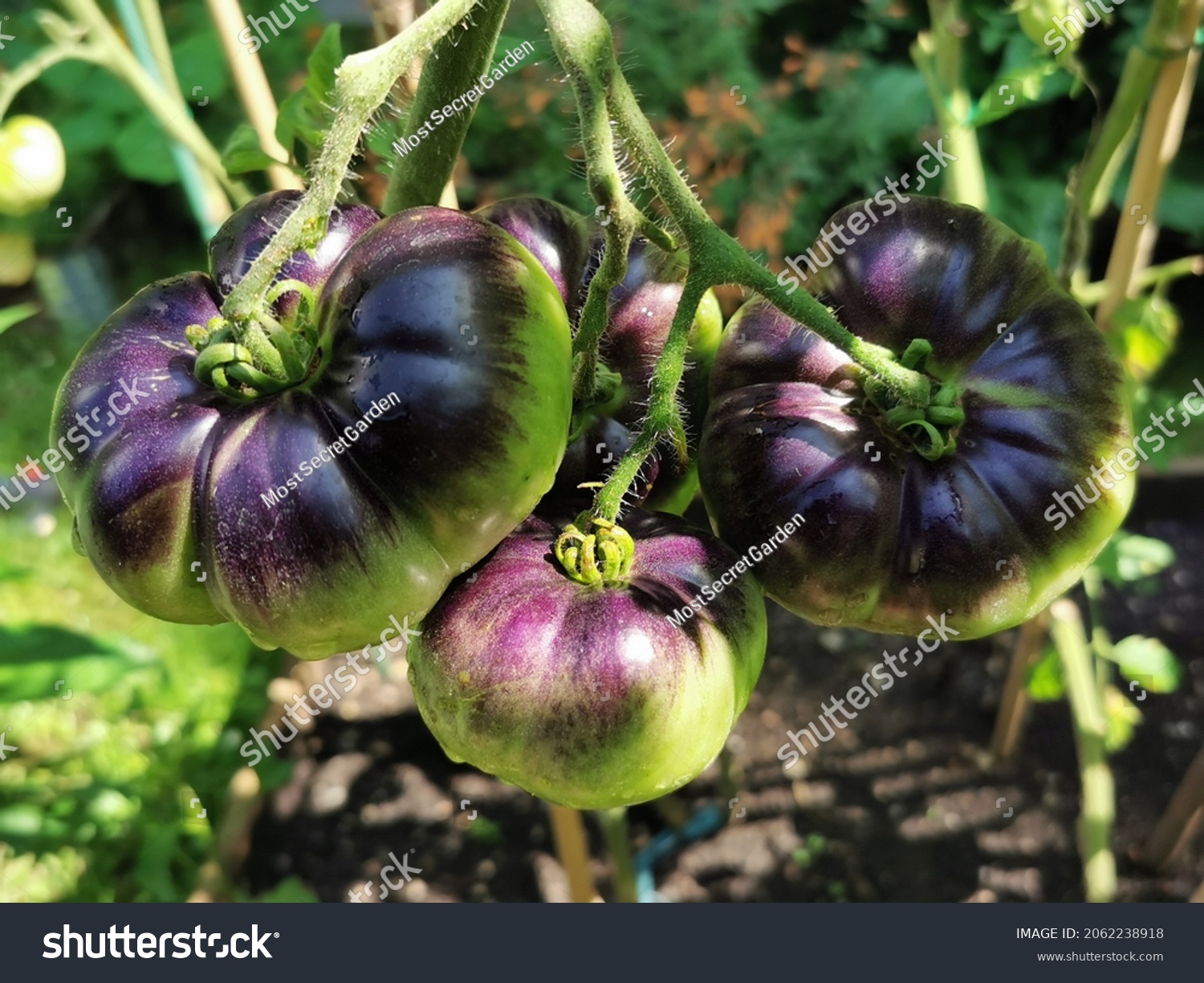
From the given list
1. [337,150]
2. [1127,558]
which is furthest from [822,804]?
[337,150]

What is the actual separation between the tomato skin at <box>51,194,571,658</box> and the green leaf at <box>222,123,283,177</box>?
9.9 inches

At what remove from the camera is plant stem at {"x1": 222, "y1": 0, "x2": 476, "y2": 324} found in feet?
1.32

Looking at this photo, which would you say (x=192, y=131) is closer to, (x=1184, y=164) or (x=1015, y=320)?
(x=1015, y=320)

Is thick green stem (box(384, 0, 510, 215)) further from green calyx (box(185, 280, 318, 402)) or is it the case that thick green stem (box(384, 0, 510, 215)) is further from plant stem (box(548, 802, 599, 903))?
plant stem (box(548, 802, 599, 903))

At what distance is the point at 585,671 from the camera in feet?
1.52

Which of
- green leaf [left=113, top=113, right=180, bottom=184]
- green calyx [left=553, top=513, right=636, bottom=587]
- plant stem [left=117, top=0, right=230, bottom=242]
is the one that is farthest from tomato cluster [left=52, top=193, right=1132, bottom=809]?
green leaf [left=113, top=113, right=180, bottom=184]

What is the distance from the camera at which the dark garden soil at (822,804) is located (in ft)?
5.05

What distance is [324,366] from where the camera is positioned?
45 cm

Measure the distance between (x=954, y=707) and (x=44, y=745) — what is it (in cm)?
159

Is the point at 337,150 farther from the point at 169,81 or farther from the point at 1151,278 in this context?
the point at 1151,278

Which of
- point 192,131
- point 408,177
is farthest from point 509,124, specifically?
point 408,177

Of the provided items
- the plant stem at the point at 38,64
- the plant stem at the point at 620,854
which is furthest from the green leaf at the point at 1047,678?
the plant stem at the point at 38,64

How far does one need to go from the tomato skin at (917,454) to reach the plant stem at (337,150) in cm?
23

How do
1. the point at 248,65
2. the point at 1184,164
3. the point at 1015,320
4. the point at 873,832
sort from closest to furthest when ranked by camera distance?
the point at 1015,320
the point at 248,65
the point at 873,832
the point at 1184,164
